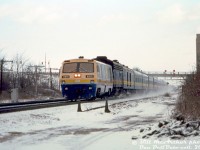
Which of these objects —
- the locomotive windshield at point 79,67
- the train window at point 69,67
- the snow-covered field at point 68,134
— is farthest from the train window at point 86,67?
the snow-covered field at point 68,134

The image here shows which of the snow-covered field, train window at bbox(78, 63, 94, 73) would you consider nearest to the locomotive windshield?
train window at bbox(78, 63, 94, 73)

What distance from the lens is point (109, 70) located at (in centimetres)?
3231

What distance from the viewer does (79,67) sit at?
1065 inches

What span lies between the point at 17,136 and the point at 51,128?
78.5 inches

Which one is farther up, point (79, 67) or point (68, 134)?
A: point (79, 67)

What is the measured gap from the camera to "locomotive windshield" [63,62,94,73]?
2691 centimetres

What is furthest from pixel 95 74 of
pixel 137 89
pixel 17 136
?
pixel 137 89

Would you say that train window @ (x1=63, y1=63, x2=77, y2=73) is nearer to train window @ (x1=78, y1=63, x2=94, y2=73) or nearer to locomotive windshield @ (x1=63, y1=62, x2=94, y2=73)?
locomotive windshield @ (x1=63, y1=62, x2=94, y2=73)

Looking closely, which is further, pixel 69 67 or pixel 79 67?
pixel 69 67

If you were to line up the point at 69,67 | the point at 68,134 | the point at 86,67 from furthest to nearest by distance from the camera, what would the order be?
the point at 69,67
the point at 86,67
the point at 68,134

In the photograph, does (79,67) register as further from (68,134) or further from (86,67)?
(68,134)

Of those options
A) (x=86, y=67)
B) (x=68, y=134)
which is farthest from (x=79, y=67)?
(x=68, y=134)

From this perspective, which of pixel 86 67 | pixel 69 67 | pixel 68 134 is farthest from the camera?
pixel 69 67

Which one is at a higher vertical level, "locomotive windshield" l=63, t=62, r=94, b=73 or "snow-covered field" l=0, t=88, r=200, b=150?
"locomotive windshield" l=63, t=62, r=94, b=73
